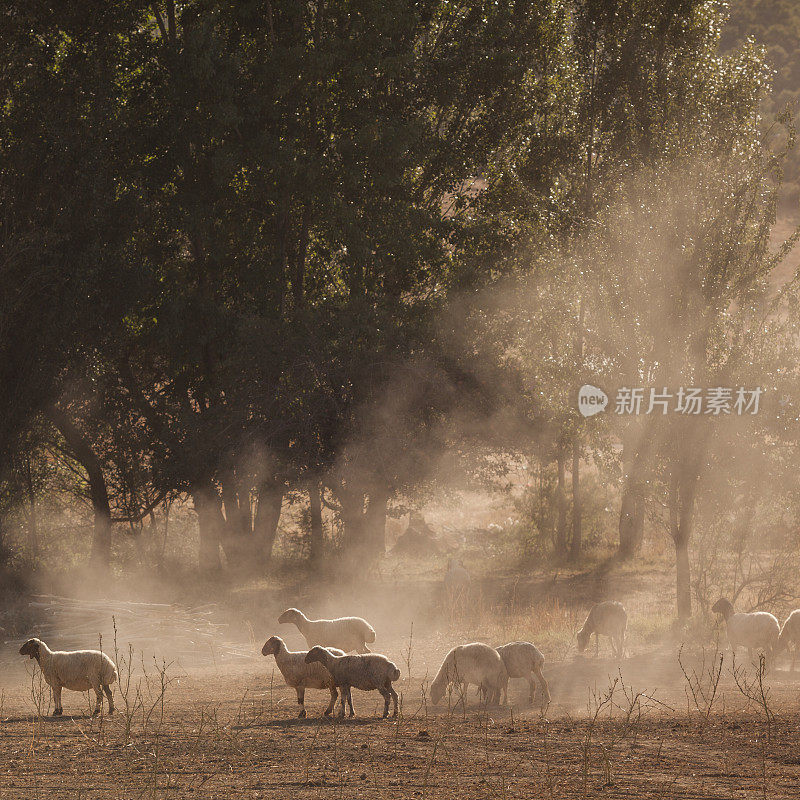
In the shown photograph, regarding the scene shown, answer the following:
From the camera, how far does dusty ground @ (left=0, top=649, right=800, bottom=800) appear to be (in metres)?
7.76

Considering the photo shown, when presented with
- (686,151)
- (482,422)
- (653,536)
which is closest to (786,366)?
(686,151)

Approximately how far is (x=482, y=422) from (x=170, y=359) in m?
8.65

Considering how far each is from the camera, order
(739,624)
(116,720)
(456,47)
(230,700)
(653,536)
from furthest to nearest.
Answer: (653,536), (456,47), (739,624), (230,700), (116,720)

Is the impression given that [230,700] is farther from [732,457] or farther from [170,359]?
[170,359]

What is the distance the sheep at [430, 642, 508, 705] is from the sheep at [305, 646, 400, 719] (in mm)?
1229

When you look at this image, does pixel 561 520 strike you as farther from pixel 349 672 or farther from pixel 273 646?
pixel 349 672

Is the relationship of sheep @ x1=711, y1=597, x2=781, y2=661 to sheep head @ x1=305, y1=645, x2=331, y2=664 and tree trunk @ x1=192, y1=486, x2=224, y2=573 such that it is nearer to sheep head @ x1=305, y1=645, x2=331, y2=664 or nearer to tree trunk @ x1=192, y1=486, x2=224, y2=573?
sheep head @ x1=305, y1=645, x2=331, y2=664

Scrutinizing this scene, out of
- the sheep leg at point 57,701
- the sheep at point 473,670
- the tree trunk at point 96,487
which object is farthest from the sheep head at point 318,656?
the tree trunk at point 96,487

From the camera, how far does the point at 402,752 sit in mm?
9219

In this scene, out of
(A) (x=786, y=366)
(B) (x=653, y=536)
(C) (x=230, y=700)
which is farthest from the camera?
(B) (x=653, y=536)

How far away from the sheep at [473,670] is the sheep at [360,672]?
1229 millimetres

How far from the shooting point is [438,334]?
26.8 meters

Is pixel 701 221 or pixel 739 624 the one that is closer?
pixel 739 624

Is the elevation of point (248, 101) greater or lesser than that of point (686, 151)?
greater
